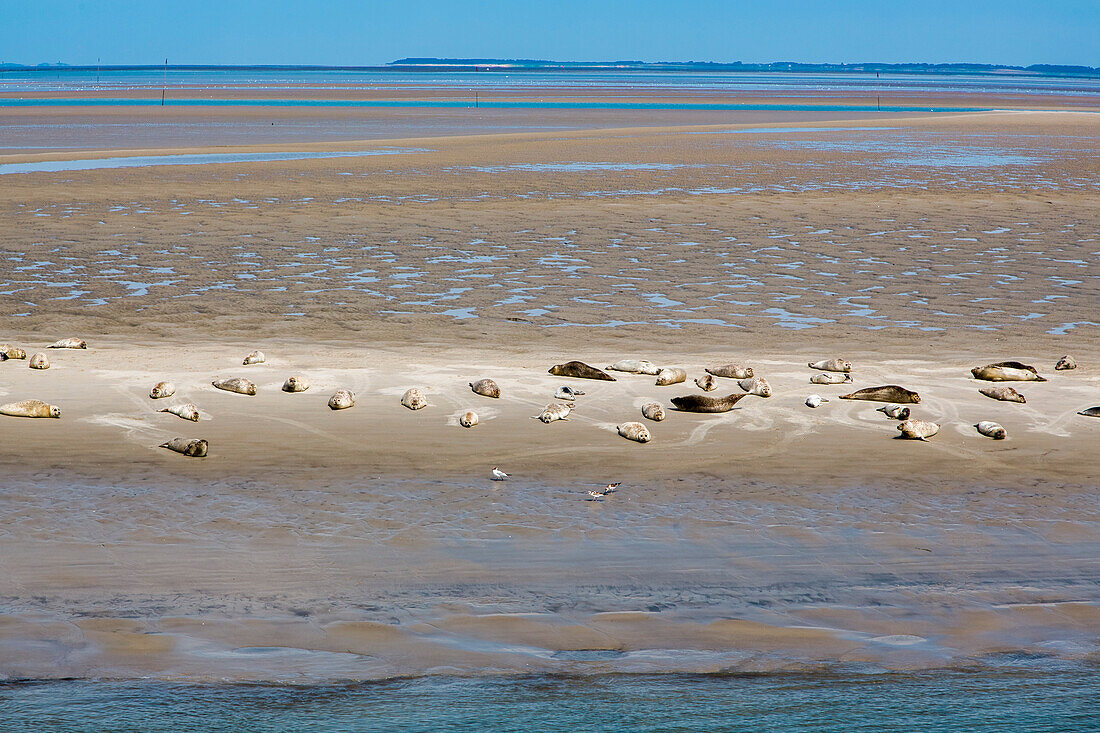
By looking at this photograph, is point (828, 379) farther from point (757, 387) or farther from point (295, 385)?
point (295, 385)

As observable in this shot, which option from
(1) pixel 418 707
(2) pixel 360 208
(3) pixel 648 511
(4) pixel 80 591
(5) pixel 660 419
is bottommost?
(1) pixel 418 707

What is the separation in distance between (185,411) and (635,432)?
2385 millimetres

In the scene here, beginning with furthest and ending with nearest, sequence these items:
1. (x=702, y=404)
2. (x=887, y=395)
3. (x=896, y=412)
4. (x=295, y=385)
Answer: (x=295, y=385) < (x=887, y=395) < (x=702, y=404) < (x=896, y=412)

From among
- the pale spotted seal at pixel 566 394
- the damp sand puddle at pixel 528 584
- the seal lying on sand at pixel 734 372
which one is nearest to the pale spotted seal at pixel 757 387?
the seal lying on sand at pixel 734 372

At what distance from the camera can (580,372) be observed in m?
7.09

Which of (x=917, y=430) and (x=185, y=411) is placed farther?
(x=185, y=411)

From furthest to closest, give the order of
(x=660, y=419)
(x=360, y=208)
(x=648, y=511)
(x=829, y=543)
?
1. (x=360, y=208)
2. (x=660, y=419)
3. (x=648, y=511)
4. (x=829, y=543)

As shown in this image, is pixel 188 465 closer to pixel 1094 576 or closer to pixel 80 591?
pixel 80 591

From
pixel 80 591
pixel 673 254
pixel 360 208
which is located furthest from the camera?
pixel 360 208

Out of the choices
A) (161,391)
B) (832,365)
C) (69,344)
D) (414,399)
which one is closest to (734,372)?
(832,365)

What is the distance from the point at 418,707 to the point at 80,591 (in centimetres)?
149

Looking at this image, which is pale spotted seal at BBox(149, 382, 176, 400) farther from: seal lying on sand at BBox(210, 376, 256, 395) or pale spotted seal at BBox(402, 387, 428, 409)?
pale spotted seal at BBox(402, 387, 428, 409)

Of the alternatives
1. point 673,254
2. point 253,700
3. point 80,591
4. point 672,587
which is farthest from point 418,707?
point 673,254

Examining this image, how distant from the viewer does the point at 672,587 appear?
168 inches
